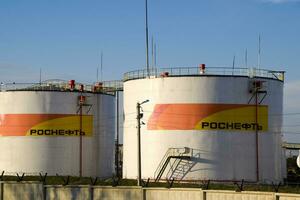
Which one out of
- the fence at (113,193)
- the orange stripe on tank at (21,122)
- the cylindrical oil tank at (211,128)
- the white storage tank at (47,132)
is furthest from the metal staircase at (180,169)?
the orange stripe on tank at (21,122)

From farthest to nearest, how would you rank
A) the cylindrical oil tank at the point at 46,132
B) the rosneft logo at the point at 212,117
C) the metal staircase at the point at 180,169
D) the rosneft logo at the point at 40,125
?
the cylindrical oil tank at the point at 46,132, the rosneft logo at the point at 40,125, the metal staircase at the point at 180,169, the rosneft logo at the point at 212,117

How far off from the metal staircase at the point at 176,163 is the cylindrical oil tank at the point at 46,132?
A: 39.9 feet

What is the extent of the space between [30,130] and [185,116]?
16.5 meters

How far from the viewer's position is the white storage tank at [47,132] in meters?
60.3

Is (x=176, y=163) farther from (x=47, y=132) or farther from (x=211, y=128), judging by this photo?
(x=47, y=132)

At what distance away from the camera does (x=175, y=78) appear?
52656 millimetres

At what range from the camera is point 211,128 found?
168ft

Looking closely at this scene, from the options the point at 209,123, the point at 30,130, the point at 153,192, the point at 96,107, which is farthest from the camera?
the point at 96,107

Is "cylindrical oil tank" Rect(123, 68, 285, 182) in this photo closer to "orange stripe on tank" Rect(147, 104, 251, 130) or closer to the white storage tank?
"orange stripe on tank" Rect(147, 104, 251, 130)

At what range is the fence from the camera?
121 ft

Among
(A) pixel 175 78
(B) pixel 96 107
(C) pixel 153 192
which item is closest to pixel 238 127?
(A) pixel 175 78

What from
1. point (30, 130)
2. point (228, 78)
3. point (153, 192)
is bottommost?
point (153, 192)

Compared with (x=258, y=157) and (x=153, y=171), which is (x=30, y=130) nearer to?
(x=153, y=171)

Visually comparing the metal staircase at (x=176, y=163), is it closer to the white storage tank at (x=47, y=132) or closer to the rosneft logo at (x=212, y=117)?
the rosneft logo at (x=212, y=117)
